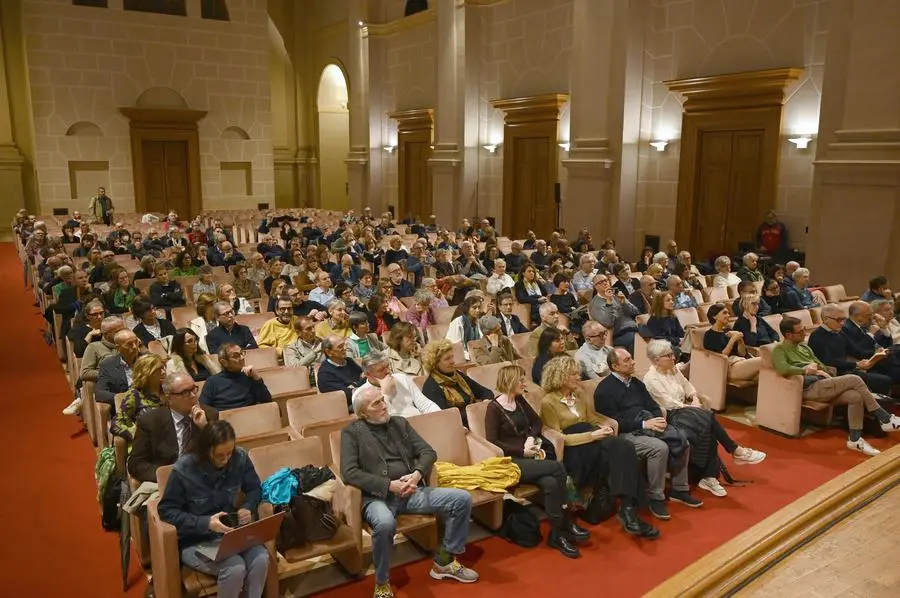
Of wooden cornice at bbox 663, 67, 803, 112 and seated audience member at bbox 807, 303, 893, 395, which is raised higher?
wooden cornice at bbox 663, 67, 803, 112

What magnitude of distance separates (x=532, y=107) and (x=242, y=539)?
530 inches

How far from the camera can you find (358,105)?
21.5 meters

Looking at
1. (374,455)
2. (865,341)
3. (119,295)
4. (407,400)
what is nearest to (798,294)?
(865,341)

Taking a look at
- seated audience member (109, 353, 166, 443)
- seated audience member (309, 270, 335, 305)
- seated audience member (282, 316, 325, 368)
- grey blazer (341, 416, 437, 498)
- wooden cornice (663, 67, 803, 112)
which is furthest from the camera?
wooden cornice (663, 67, 803, 112)

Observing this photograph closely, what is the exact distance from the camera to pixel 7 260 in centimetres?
1538

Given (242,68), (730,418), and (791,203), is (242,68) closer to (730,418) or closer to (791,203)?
(791,203)

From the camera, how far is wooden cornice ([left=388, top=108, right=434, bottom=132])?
1912cm

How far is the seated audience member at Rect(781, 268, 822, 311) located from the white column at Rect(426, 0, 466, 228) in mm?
10273

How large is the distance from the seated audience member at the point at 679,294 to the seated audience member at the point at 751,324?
88 cm

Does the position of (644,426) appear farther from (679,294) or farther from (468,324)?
(679,294)

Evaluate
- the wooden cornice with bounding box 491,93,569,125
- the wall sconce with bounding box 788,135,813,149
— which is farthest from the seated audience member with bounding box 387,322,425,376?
the wooden cornice with bounding box 491,93,569,125

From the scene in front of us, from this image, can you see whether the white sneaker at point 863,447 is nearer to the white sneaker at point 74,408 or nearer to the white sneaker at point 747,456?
the white sneaker at point 747,456

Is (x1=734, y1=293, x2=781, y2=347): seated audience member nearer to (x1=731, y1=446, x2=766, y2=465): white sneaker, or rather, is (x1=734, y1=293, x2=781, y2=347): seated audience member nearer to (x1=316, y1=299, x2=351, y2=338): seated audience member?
(x1=731, y1=446, x2=766, y2=465): white sneaker

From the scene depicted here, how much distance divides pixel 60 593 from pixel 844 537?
3.71m
